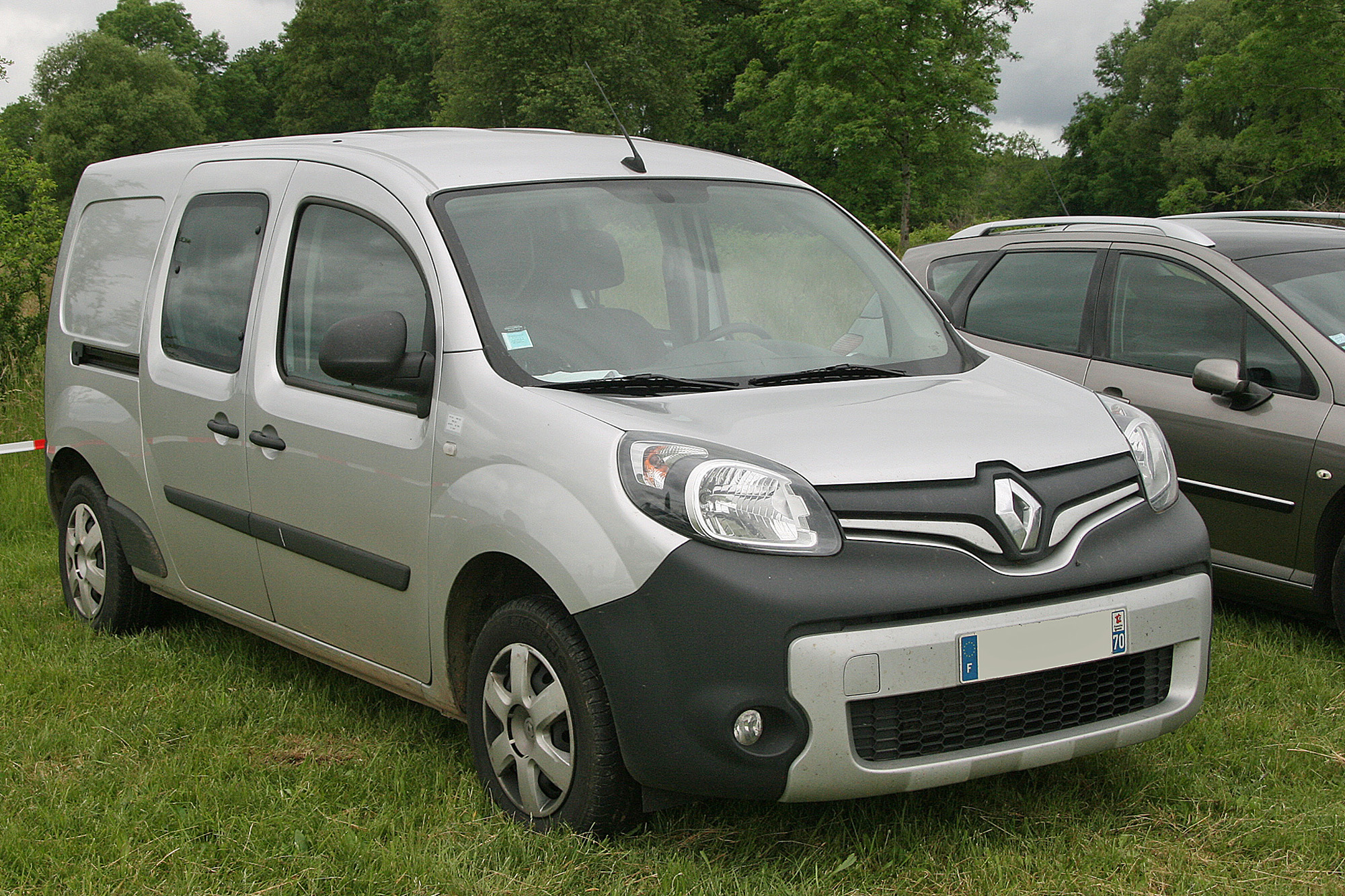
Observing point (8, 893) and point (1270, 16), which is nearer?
point (8, 893)

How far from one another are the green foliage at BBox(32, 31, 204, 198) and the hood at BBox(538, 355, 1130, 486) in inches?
2844

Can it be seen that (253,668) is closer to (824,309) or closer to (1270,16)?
(824,309)

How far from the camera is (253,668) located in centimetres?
496

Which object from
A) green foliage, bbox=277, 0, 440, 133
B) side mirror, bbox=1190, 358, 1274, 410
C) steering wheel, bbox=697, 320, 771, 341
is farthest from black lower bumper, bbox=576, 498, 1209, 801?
green foliage, bbox=277, 0, 440, 133

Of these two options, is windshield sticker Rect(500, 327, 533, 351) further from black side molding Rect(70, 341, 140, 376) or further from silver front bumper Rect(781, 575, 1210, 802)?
black side molding Rect(70, 341, 140, 376)

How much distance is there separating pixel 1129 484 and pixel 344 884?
213 cm

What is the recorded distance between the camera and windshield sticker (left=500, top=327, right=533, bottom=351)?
3537mm

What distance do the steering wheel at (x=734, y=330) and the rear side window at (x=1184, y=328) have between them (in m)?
2.41

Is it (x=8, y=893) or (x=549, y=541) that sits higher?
(x=549, y=541)

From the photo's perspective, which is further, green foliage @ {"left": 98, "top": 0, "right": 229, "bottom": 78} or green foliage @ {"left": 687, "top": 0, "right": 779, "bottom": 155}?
green foliage @ {"left": 98, "top": 0, "right": 229, "bottom": 78}

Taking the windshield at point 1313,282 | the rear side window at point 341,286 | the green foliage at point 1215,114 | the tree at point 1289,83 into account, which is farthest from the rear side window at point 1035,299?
the tree at point 1289,83

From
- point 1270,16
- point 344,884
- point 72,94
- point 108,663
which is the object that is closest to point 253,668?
point 108,663

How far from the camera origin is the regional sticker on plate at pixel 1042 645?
2.95 metres

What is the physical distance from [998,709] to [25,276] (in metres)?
10.9
